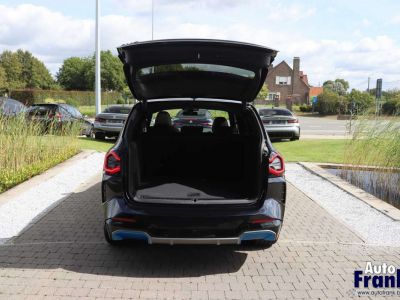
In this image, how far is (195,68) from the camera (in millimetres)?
4590

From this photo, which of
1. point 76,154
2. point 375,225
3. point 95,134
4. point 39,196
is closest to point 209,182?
point 375,225

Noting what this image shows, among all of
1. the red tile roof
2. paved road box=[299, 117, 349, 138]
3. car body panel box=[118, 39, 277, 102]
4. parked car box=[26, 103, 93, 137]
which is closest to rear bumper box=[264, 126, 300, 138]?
paved road box=[299, 117, 349, 138]

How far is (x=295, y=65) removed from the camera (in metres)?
73.5

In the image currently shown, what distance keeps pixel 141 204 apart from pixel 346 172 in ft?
20.8

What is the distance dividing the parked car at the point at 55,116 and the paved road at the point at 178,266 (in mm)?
5785

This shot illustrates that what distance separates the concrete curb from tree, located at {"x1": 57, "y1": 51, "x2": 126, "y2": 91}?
2590 inches

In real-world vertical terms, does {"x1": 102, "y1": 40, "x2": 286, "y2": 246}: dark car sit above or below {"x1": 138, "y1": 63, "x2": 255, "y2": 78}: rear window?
below

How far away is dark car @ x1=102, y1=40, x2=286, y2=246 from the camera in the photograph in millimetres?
3850

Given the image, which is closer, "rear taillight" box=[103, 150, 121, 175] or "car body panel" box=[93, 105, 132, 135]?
"rear taillight" box=[103, 150, 121, 175]

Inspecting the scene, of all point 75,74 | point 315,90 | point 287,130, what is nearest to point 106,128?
point 287,130

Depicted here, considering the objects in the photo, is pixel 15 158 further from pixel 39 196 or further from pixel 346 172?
pixel 346 172

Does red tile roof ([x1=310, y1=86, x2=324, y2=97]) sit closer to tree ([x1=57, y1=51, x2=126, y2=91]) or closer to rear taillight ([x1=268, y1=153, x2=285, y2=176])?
tree ([x1=57, y1=51, x2=126, y2=91])

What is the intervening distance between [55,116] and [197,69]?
802 centimetres

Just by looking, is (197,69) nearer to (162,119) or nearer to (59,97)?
(162,119)
